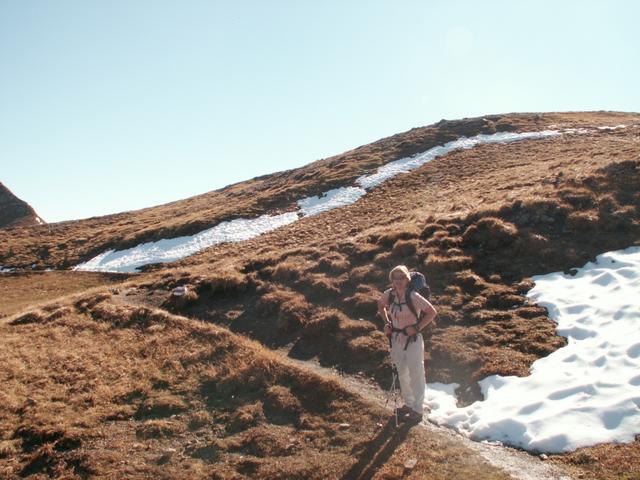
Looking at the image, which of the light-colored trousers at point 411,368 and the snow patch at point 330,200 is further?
the snow patch at point 330,200

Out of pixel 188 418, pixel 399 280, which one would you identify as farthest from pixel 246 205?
pixel 399 280

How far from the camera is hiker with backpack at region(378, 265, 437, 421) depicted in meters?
8.82

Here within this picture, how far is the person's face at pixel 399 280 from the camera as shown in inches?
346

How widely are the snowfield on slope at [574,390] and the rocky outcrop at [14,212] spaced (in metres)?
113

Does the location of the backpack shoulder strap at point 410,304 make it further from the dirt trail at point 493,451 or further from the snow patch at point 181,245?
the snow patch at point 181,245

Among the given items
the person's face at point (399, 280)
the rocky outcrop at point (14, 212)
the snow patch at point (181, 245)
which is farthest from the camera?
the rocky outcrop at point (14, 212)

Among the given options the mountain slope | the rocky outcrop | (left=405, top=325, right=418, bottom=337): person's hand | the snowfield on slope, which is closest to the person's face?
(left=405, top=325, right=418, bottom=337): person's hand

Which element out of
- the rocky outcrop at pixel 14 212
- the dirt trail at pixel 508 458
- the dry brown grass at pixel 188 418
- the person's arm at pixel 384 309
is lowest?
the dirt trail at pixel 508 458

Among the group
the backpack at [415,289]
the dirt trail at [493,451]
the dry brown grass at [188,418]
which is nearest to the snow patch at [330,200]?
the dry brown grass at [188,418]

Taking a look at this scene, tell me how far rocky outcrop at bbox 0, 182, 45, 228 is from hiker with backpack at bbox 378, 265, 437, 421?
368 feet

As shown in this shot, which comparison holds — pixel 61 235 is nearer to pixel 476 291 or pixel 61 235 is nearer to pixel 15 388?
pixel 15 388

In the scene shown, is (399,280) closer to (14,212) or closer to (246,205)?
(246,205)

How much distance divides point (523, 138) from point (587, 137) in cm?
653

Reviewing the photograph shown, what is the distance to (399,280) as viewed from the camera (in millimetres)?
8812
